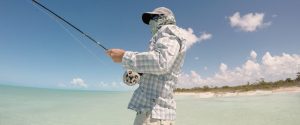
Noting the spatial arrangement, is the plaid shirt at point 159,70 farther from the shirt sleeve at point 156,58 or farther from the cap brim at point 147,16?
the cap brim at point 147,16

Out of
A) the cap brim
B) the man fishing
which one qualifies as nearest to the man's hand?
the man fishing

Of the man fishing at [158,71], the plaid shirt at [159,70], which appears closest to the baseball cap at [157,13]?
the man fishing at [158,71]

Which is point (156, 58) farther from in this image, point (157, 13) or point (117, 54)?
point (157, 13)

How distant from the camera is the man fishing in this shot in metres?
2.13

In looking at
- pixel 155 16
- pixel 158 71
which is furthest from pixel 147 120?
pixel 155 16

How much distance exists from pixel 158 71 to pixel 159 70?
0.02 m

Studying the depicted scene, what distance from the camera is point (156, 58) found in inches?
81.7

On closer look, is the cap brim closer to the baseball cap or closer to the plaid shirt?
the baseball cap

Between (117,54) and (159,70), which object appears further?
(117,54)

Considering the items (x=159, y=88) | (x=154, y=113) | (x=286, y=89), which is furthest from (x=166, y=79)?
(x=286, y=89)

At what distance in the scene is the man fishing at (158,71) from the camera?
6.99ft

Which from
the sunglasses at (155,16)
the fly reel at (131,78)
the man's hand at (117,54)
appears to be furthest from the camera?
the fly reel at (131,78)

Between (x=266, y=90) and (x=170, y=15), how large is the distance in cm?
2371

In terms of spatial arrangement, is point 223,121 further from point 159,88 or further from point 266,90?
point 266,90
